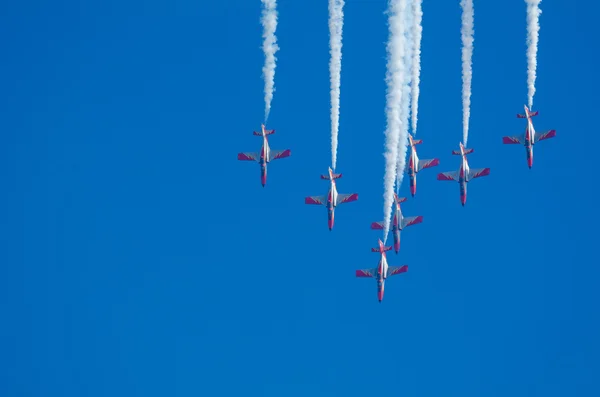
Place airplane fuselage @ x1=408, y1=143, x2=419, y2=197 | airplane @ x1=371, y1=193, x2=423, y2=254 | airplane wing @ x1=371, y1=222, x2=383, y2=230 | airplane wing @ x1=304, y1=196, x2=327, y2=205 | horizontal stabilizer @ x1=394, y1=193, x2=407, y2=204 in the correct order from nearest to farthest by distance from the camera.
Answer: airplane wing @ x1=371, y1=222, x2=383, y2=230, horizontal stabilizer @ x1=394, y1=193, x2=407, y2=204, airplane wing @ x1=304, y1=196, x2=327, y2=205, airplane @ x1=371, y1=193, x2=423, y2=254, airplane fuselage @ x1=408, y1=143, x2=419, y2=197

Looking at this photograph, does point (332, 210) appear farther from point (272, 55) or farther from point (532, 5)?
point (532, 5)

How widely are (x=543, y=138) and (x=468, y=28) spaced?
8661 millimetres

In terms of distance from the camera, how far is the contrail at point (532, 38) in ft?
143

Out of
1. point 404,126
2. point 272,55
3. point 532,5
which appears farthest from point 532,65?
point 272,55

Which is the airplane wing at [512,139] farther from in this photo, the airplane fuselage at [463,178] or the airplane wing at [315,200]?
the airplane wing at [315,200]

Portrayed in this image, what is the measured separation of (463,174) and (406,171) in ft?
7.97

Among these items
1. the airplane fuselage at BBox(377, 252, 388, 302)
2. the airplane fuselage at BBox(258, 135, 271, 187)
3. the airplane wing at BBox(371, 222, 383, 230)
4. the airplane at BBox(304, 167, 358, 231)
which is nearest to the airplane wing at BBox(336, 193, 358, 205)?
the airplane at BBox(304, 167, 358, 231)

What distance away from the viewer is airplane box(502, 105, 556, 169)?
50.8 m

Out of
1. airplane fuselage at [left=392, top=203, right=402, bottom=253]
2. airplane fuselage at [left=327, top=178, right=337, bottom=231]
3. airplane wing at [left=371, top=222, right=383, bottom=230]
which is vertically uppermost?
airplane fuselage at [left=327, top=178, right=337, bottom=231]

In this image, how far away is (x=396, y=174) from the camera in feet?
145

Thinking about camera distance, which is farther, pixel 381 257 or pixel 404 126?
pixel 381 257

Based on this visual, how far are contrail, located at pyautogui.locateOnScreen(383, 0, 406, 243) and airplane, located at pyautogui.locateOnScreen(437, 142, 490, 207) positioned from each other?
27.7ft

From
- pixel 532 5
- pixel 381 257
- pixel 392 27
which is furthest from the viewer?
pixel 381 257

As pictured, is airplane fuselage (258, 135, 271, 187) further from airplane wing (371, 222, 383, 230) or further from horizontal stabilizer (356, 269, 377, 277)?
horizontal stabilizer (356, 269, 377, 277)
